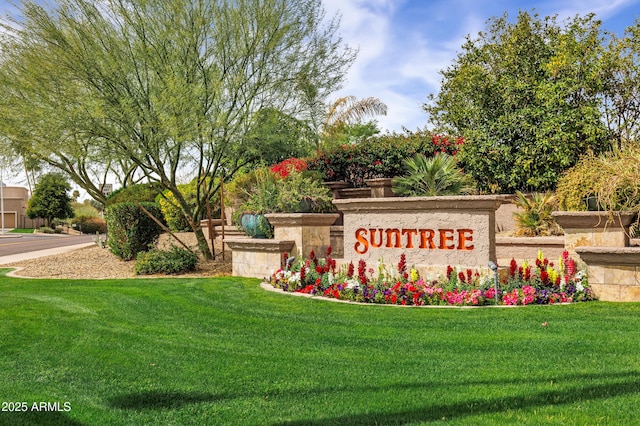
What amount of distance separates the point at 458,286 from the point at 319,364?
11.6 feet

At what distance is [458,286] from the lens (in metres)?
7.77

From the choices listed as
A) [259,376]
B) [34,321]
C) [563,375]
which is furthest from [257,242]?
[563,375]

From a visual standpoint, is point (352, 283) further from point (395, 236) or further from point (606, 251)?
point (606, 251)

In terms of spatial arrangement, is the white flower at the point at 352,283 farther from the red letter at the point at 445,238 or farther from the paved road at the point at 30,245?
the paved road at the point at 30,245

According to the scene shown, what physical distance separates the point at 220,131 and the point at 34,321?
6.87 metres

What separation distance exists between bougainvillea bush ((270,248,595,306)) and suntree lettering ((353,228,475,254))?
1.05 ft

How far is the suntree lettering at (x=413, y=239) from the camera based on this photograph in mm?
8156

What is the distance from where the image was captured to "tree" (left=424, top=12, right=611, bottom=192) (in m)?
15.0

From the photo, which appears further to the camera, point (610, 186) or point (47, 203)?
point (47, 203)

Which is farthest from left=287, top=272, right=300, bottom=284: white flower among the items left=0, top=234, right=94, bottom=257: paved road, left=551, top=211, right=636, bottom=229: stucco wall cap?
left=0, top=234, right=94, bottom=257: paved road

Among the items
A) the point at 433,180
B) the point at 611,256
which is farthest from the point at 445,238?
the point at 611,256

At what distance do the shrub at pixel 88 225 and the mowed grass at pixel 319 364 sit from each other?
44444 millimetres

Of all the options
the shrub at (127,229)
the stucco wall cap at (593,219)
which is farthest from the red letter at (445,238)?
the shrub at (127,229)

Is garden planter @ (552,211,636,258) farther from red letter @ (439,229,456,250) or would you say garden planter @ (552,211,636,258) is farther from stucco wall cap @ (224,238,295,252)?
stucco wall cap @ (224,238,295,252)
